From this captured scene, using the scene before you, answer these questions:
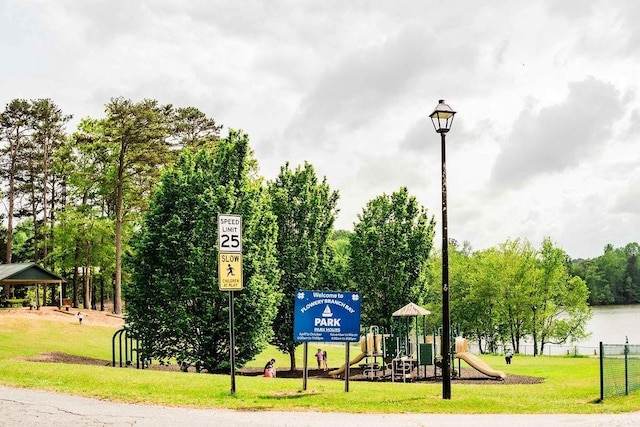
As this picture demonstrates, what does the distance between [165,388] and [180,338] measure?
11783mm

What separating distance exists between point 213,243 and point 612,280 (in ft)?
404

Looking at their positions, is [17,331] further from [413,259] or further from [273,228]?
[413,259]

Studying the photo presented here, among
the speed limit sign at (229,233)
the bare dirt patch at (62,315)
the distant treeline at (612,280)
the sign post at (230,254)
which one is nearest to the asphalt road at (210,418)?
the sign post at (230,254)

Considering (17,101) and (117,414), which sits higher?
(17,101)

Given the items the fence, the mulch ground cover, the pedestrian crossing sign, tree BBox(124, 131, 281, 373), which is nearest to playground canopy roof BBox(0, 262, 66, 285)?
the mulch ground cover

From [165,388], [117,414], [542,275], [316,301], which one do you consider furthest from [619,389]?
[542,275]

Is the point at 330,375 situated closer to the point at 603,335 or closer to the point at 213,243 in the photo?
the point at 213,243

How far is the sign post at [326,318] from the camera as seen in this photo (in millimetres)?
17516

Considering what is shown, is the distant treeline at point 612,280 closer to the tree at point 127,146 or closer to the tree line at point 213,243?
the tree line at point 213,243

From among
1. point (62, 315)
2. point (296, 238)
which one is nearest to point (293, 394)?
point (296, 238)

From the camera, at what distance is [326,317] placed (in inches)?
696

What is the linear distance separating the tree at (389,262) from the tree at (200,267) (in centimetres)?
818

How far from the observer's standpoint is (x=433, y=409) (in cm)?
1553

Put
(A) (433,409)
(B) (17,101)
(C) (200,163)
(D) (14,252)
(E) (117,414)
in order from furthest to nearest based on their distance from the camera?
(D) (14,252)
(B) (17,101)
(C) (200,163)
(A) (433,409)
(E) (117,414)
